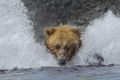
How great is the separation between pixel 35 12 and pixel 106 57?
1501 centimetres

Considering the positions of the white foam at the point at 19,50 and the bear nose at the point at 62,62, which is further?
the white foam at the point at 19,50

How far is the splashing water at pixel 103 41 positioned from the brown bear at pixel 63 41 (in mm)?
227

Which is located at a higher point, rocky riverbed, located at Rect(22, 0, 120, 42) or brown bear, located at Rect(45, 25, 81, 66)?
rocky riverbed, located at Rect(22, 0, 120, 42)

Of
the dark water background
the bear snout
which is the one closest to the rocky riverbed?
the bear snout

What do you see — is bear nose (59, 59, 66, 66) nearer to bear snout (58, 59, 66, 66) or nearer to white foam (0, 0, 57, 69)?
bear snout (58, 59, 66, 66)

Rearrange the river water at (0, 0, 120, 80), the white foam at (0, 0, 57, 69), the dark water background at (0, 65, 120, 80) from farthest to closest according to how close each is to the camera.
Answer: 1. the white foam at (0, 0, 57, 69)
2. the river water at (0, 0, 120, 80)
3. the dark water background at (0, 65, 120, 80)

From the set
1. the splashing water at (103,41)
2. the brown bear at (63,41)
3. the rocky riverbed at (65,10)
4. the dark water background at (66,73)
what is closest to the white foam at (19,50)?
the brown bear at (63,41)

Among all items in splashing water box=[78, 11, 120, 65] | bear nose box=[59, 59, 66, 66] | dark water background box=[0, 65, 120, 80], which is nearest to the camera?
dark water background box=[0, 65, 120, 80]

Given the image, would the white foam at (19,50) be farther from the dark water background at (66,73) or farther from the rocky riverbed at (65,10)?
the rocky riverbed at (65,10)

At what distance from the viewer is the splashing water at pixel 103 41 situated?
13758 millimetres

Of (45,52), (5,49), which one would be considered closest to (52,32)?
(45,52)

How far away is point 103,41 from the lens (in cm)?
1469

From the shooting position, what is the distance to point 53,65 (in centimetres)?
1323

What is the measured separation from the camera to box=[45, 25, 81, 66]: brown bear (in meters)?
13.6
